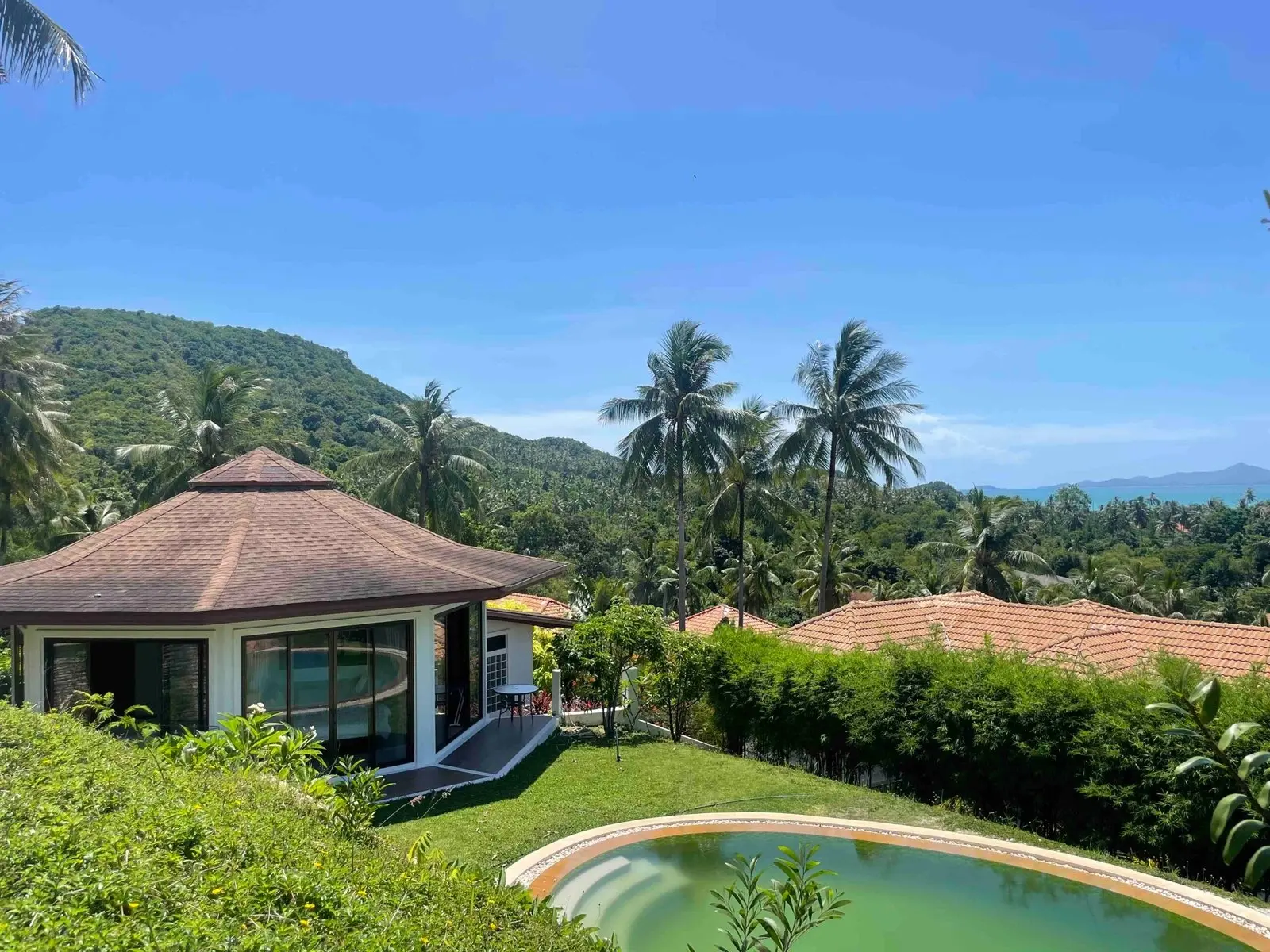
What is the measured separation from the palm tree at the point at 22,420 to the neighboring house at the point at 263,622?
1011 cm

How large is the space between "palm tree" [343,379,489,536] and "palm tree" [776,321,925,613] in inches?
457

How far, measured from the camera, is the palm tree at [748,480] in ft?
92.1

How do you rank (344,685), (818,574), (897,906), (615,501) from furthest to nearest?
(615,501), (818,574), (344,685), (897,906)

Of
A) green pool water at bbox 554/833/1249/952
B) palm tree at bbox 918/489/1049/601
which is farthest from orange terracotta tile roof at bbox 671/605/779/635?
green pool water at bbox 554/833/1249/952

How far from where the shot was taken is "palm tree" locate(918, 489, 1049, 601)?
117ft

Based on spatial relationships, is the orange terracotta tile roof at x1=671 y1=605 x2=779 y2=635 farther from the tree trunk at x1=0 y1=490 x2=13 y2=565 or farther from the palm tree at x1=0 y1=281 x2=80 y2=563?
the tree trunk at x1=0 y1=490 x2=13 y2=565

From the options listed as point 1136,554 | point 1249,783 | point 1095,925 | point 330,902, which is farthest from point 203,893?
point 1136,554

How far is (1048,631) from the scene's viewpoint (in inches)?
599

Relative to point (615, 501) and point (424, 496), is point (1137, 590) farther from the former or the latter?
point (424, 496)

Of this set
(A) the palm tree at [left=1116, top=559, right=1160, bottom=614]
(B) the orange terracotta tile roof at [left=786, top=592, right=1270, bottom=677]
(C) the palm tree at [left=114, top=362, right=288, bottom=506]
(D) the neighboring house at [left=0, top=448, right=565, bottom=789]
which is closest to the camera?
(D) the neighboring house at [left=0, top=448, right=565, bottom=789]

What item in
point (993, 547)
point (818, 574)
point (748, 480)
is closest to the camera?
point (748, 480)

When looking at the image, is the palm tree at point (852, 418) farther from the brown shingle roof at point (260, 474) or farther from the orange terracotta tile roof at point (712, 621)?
the brown shingle roof at point (260, 474)

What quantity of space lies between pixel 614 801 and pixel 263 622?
209 inches

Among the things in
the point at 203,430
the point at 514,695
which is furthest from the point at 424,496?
the point at 514,695
